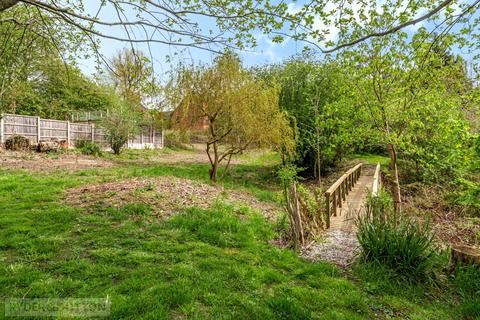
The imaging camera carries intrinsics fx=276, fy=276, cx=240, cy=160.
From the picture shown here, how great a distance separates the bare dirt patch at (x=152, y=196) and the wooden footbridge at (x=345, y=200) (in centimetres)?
130

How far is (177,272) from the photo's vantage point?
9.89ft

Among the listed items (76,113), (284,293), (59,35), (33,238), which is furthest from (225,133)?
(76,113)

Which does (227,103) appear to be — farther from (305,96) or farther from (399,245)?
(399,245)

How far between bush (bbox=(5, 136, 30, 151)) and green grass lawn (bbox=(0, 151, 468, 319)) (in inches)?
357

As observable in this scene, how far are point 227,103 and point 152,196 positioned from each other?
4452mm

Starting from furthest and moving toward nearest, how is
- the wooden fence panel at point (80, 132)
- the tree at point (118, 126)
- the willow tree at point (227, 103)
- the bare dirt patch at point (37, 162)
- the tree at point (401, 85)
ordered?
the wooden fence panel at point (80, 132)
the tree at point (118, 126)
the bare dirt patch at point (37, 162)
the willow tree at point (227, 103)
the tree at point (401, 85)

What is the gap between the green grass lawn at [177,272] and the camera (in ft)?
8.20

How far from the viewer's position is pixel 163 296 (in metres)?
2.52

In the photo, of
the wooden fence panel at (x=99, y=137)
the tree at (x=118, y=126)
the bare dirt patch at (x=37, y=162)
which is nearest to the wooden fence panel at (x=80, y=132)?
the wooden fence panel at (x=99, y=137)

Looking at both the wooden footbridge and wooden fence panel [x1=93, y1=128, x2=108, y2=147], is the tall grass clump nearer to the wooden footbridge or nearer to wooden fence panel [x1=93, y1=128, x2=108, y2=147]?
the wooden footbridge

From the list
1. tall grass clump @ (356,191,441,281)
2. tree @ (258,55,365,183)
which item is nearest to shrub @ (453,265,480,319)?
tall grass clump @ (356,191,441,281)

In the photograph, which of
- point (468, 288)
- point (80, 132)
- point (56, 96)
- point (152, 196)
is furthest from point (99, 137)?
point (468, 288)

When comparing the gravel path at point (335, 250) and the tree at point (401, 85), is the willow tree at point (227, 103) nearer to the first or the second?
the tree at point (401, 85)

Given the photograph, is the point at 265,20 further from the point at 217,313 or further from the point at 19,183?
the point at 19,183
